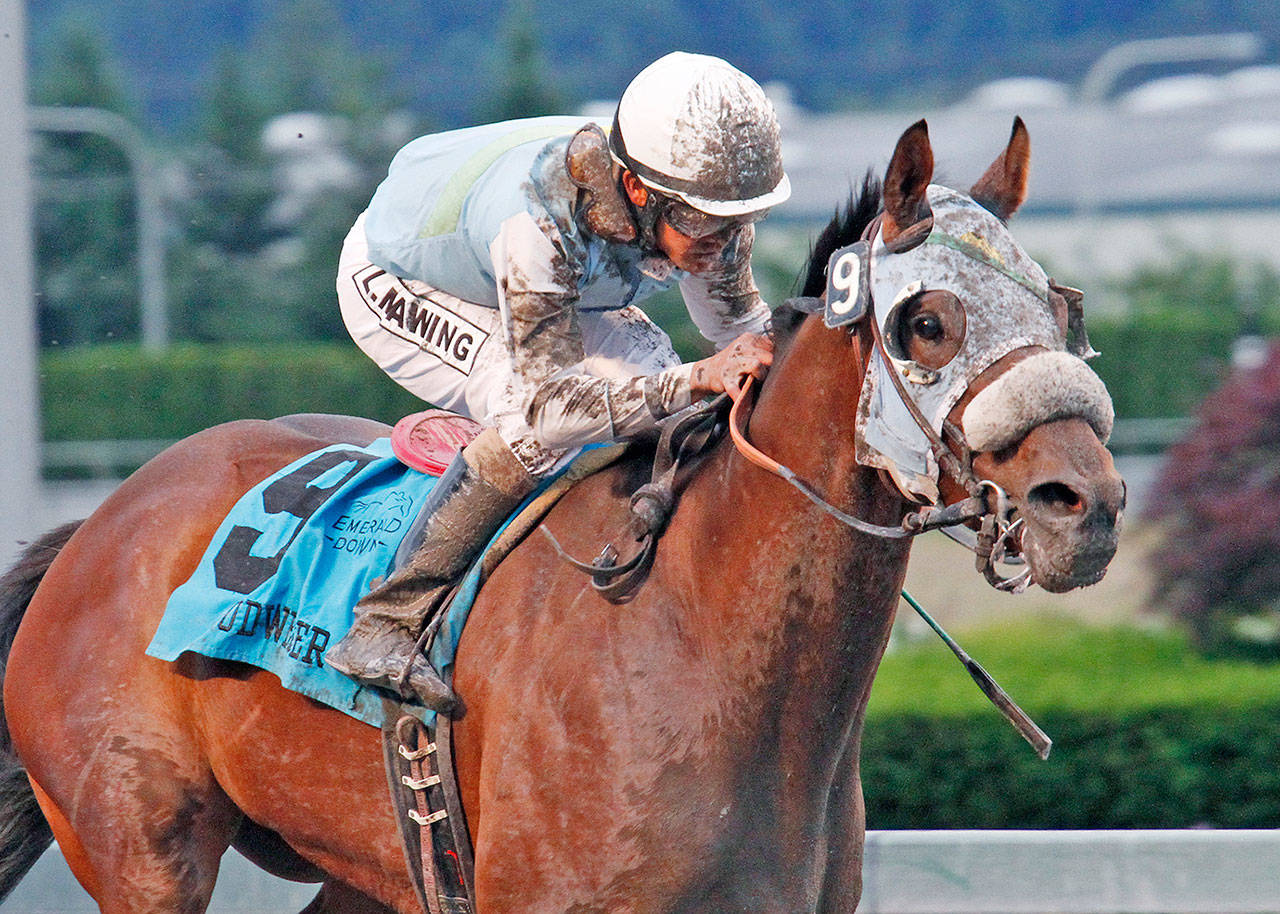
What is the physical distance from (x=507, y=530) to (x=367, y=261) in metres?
0.82

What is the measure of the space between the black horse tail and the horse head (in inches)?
89.9

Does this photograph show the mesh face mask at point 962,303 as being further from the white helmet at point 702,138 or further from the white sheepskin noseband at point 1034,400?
the white helmet at point 702,138

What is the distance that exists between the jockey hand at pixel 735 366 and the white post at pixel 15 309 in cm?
333

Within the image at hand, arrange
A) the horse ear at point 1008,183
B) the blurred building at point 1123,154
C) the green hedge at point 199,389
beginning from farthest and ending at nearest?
the blurred building at point 1123,154
the green hedge at point 199,389
the horse ear at point 1008,183

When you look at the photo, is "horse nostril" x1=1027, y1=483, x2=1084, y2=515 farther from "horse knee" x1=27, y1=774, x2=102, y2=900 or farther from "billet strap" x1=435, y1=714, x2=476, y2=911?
"horse knee" x1=27, y1=774, x2=102, y2=900

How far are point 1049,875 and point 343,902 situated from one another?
241 cm

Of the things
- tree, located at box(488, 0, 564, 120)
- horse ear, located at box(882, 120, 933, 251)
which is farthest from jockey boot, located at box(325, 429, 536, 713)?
tree, located at box(488, 0, 564, 120)

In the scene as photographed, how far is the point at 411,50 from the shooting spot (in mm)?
33062

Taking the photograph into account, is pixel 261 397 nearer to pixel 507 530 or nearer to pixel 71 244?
pixel 71 244

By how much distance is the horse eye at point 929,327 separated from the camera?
2.51 m

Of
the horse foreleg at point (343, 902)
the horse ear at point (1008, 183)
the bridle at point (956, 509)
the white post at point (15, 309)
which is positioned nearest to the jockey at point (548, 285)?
the bridle at point (956, 509)

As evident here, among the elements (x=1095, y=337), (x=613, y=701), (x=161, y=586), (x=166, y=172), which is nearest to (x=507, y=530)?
(x=613, y=701)

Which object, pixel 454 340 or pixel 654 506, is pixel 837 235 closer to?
pixel 654 506

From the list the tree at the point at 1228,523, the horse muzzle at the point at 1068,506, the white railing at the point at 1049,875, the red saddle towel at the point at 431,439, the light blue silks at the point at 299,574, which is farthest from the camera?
the tree at the point at 1228,523
